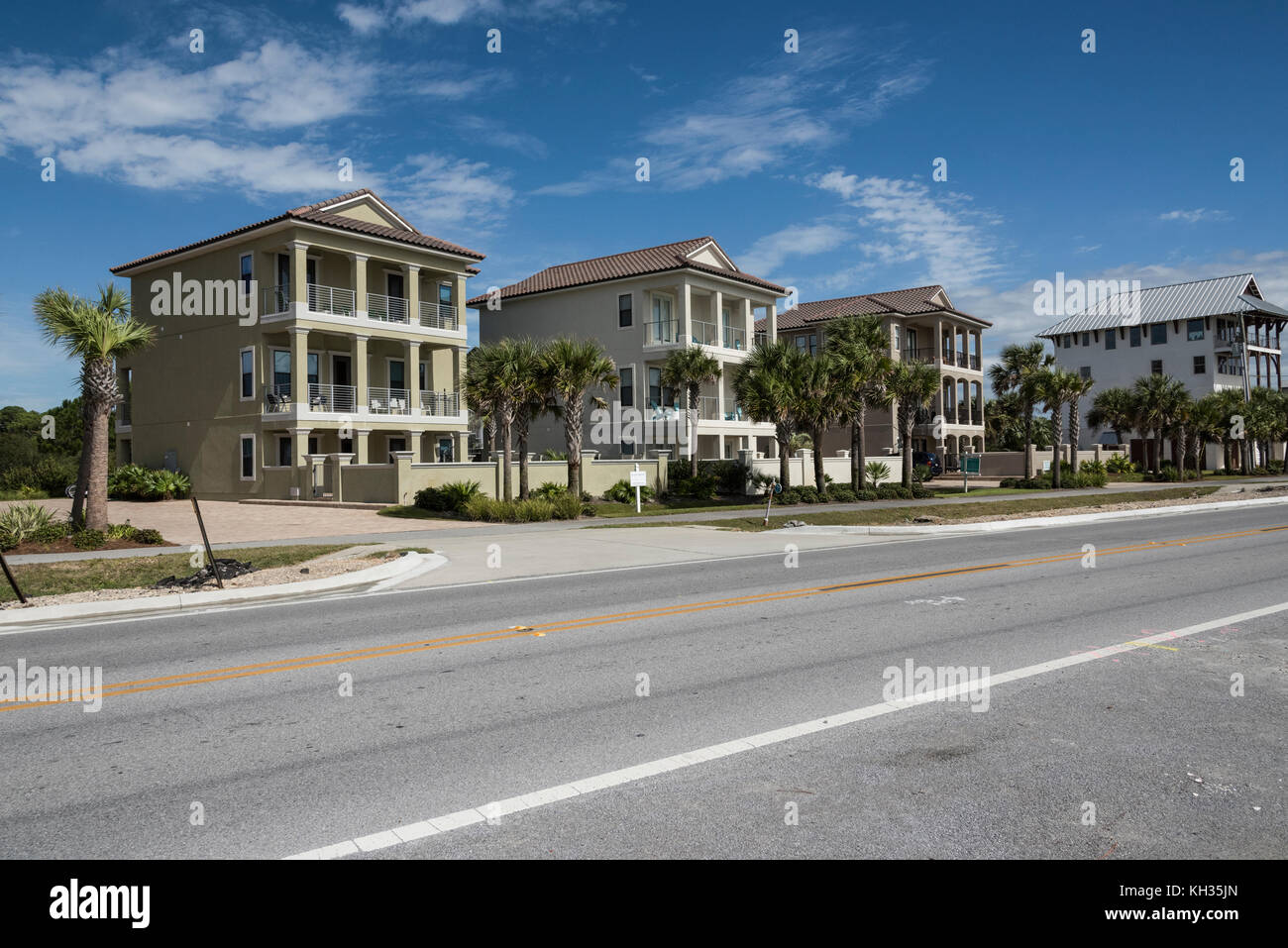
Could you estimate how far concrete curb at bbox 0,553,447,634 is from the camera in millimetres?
11227

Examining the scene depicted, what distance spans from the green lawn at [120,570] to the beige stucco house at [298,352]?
1571cm

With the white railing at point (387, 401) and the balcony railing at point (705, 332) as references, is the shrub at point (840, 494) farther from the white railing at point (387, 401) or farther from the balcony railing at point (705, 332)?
the white railing at point (387, 401)

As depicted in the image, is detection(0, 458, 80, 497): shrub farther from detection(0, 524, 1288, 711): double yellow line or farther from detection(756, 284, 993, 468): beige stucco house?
detection(756, 284, 993, 468): beige stucco house

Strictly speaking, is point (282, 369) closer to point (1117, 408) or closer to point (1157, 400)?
point (1157, 400)

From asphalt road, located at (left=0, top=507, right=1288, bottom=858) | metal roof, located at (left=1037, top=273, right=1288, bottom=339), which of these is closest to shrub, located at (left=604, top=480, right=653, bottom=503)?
asphalt road, located at (left=0, top=507, right=1288, bottom=858)

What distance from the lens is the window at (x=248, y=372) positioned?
119 ft

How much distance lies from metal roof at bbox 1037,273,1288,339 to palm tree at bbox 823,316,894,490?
5134 cm

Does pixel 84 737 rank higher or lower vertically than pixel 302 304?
lower

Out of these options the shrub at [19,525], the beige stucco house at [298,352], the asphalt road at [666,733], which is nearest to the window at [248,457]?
the beige stucco house at [298,352]
